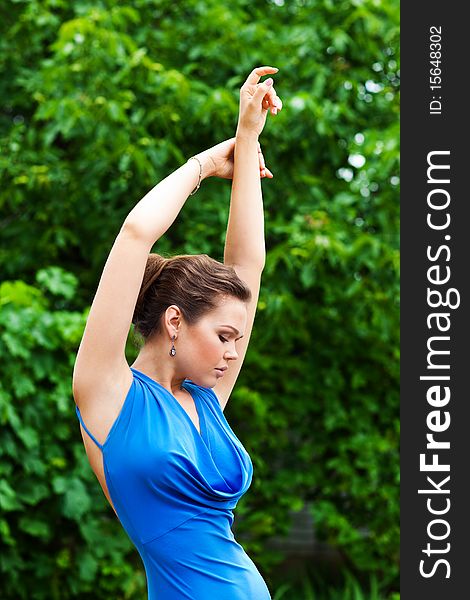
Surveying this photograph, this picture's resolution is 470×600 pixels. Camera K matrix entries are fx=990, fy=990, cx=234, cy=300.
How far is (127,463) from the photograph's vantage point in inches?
63.5

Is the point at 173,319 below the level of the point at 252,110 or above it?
below

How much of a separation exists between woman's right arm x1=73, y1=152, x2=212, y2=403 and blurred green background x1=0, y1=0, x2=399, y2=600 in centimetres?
260

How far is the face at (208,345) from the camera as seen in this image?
170cm

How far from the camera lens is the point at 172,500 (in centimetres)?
162

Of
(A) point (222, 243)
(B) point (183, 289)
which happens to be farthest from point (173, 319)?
(A) point (222, 243)

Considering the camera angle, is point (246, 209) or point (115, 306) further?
point (246, 209)

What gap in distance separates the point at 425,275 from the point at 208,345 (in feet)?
8.84

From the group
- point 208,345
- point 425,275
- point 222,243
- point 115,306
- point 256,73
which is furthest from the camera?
point 222,243

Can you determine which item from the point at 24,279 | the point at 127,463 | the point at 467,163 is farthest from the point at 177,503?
the point at 24,279

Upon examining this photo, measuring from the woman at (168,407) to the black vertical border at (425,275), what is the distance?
224 centimetres

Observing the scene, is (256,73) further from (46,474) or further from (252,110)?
(46,474)

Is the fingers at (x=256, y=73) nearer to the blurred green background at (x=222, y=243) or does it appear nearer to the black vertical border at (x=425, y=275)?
the black vertical border at (x=425, y=275)

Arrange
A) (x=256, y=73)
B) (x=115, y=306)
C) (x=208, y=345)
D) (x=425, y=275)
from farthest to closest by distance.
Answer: (x=425, y=275), (x=256, y=73), (x=208, y=345), (x=115, y=306)

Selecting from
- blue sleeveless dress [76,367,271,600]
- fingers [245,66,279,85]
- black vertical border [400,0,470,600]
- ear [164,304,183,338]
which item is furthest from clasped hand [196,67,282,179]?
black vertical border [400,0,470,600]
